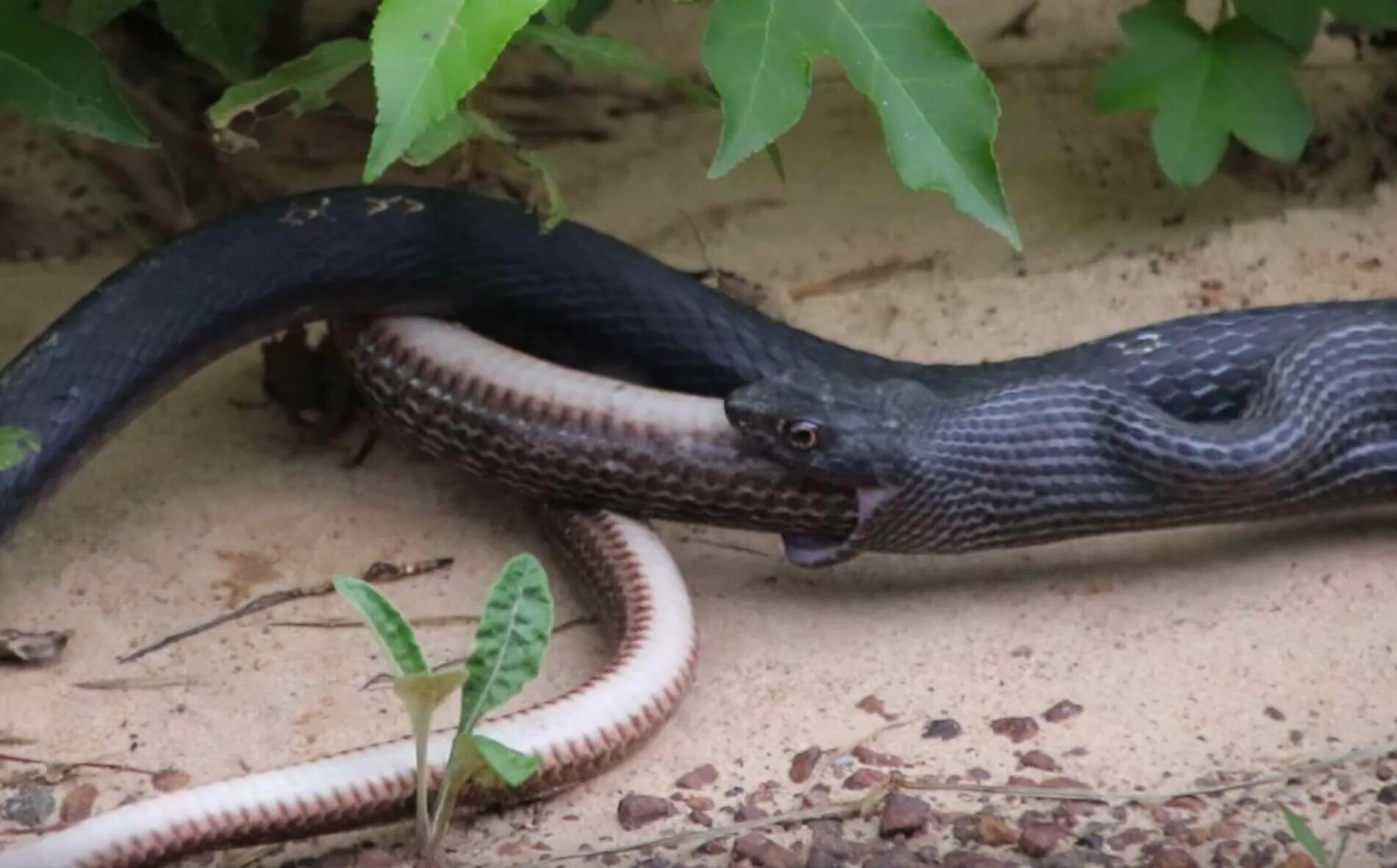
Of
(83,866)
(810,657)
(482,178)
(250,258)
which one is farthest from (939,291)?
(83,866)

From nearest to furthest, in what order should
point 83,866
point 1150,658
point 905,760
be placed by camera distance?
point 83,866
point 905,760
point 1150,658

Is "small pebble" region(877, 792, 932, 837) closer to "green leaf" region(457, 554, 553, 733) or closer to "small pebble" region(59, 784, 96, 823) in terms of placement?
"green leaf" region(457, 554, 553, 733)

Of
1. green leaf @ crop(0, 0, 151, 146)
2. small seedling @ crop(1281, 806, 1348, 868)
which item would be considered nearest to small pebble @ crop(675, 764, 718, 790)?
small seedling @ crop(1281, 806, 1348, 868)

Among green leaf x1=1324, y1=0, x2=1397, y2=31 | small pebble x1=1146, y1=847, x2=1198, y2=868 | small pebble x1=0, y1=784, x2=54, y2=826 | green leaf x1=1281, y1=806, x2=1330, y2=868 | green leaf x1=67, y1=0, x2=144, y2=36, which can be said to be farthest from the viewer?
green leaf x1=1324, y1=0, x2=1397, y2=31

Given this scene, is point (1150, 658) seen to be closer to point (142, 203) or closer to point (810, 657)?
point (810, 657)

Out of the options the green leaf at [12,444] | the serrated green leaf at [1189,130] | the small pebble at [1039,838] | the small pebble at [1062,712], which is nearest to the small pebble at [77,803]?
the green leaf at [12,444]

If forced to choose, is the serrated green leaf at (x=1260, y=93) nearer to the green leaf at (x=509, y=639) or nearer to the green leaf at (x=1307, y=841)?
the green leaf at (x=1307, y=841)

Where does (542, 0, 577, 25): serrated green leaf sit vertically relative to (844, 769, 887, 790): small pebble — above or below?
above
